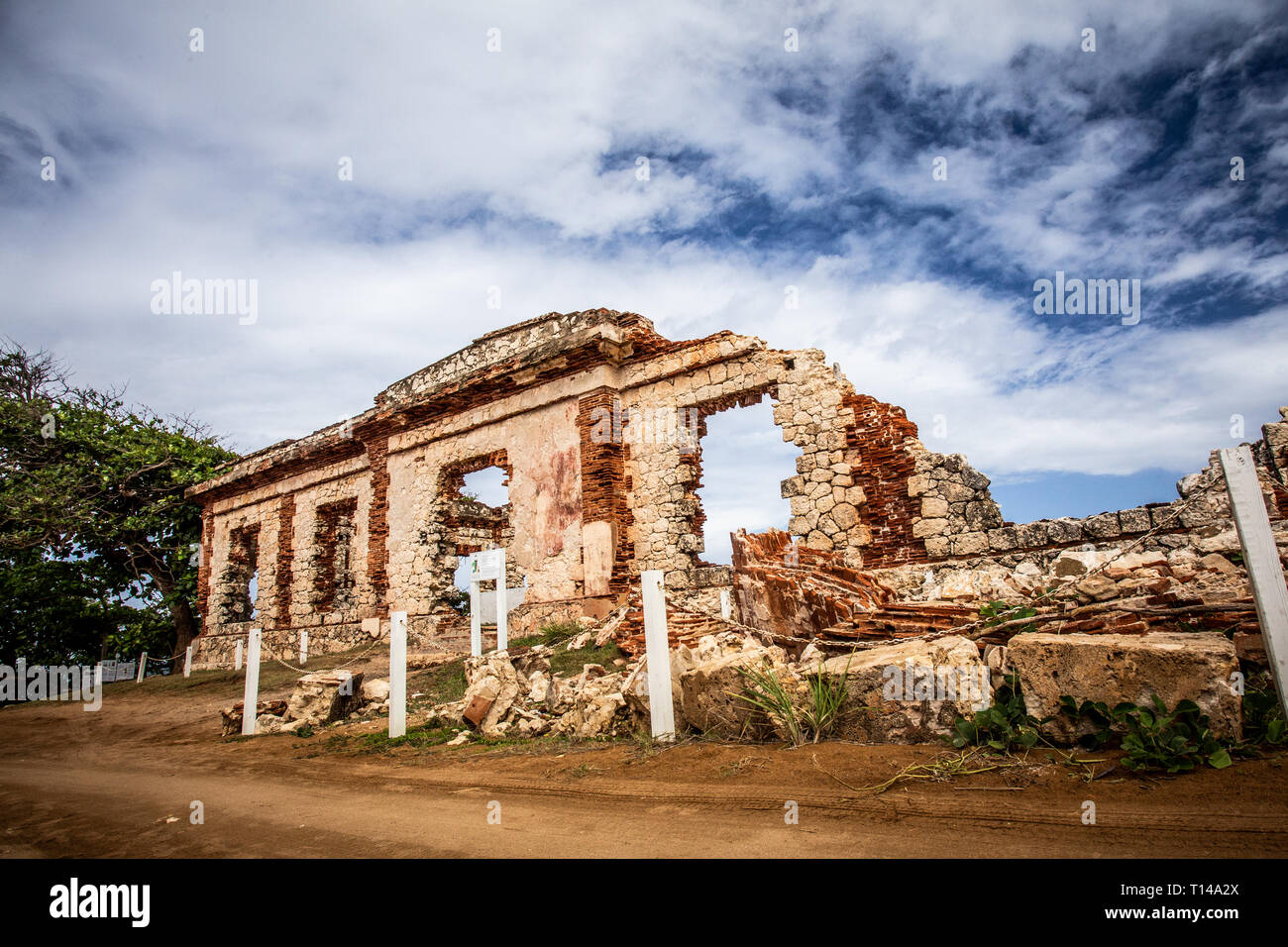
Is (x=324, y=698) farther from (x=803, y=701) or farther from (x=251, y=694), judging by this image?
(x=803, y=701)

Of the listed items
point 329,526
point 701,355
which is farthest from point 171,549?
point 701,355

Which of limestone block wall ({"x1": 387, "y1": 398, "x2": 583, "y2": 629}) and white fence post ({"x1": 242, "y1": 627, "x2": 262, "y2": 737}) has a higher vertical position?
limestone block wall ({"x1": 387, "y1": 398, "x2": 583, "y2": 629})

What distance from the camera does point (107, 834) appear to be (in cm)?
392

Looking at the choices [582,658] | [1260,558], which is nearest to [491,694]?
[582,658]

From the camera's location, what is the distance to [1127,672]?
3.49m

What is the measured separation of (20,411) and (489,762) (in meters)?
22.0

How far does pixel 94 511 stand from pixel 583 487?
15997mm

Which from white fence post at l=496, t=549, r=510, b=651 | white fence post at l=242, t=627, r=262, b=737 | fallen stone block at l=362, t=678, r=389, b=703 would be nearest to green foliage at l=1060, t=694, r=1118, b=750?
white fence post at l=496, t=549, r=510, b=651

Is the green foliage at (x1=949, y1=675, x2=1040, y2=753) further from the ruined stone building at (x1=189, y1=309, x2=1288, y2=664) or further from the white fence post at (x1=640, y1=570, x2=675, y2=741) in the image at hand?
the ruined stone building at (x1=189, y1=309, x2=1288, y2=664)

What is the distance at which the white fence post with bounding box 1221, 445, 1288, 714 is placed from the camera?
3.20 m

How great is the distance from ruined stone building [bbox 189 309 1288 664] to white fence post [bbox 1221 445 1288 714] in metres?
3.66

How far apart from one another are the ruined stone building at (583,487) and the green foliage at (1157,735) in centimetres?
333

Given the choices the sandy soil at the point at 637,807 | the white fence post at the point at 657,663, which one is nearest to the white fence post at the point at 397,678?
the sandy soil at the point at 637,807

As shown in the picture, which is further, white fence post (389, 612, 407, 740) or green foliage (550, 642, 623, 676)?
green foliage (550, 642, 623, 676)
